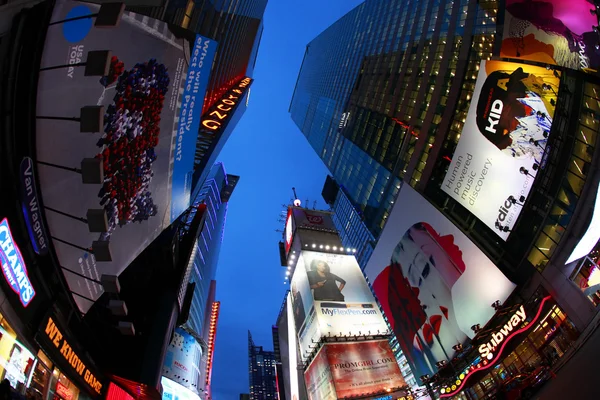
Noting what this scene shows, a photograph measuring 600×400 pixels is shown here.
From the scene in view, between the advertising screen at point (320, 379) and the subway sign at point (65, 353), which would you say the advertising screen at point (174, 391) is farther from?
the subway sign at point (65, 353)

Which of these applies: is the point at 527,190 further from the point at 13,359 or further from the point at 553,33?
the point at 13,359

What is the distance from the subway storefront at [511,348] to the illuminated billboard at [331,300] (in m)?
5.97

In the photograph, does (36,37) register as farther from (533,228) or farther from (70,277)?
(533,228)

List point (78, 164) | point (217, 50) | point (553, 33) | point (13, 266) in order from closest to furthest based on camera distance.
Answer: point (13, 266)
point (78, 164)
point (553, 33)
point (217, 50)

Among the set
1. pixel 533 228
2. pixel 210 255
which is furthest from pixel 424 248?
pixel 210 255

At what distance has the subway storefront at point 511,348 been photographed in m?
16.8

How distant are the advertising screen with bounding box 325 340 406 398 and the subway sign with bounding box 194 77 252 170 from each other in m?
15.3

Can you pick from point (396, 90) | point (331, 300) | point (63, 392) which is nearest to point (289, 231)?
point (331, 300)

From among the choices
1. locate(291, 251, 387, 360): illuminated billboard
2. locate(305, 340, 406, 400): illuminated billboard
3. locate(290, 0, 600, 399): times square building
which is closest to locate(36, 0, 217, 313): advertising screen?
locate(305, 340, 406, 400): illuminated billboard

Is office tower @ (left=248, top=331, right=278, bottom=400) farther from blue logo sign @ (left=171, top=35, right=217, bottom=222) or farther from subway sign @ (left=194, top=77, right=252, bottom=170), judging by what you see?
blue logo sign @ (left=171, top=35, right=217, bottom=222)

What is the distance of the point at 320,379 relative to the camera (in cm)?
2003

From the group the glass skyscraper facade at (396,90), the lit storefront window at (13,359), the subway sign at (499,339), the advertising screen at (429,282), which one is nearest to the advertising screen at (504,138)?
the advertising screen at (429,282)

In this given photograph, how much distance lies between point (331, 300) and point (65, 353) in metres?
18.1

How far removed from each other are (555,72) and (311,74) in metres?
128
